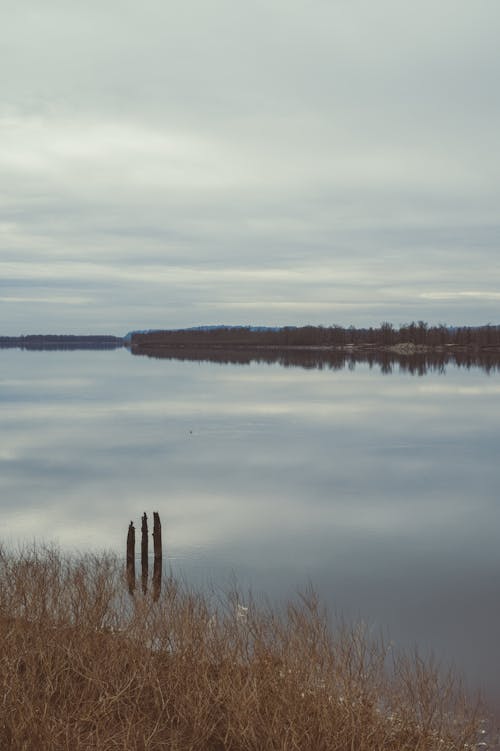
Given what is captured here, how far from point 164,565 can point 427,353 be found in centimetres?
17188

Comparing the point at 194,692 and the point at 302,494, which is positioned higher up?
the point at 194,692

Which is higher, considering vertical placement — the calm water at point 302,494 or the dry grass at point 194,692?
the dry grass at point 194,692

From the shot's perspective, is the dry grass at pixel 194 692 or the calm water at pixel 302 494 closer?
the dry grass at pixel 194 692

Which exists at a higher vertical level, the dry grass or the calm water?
the dry grass

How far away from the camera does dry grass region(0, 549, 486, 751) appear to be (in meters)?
9.90

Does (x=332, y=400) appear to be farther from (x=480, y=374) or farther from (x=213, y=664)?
(x=213, y=664)

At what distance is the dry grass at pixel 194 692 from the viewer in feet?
32.5

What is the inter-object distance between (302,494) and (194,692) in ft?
73.5

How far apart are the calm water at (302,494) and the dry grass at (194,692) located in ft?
12.0

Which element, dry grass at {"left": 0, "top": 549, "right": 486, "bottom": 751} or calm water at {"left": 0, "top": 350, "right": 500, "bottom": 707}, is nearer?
dry grass at {"left": 0, "top": 549, "right": 486, "bottom": 751}

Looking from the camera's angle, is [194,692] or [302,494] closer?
[194,692]

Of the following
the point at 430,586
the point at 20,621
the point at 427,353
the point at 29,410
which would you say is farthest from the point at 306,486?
the point at 427,353

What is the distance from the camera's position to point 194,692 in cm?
1083

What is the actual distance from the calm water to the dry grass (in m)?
3.66
